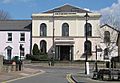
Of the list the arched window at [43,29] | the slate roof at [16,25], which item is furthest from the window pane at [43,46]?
the slate roof at [16,25]

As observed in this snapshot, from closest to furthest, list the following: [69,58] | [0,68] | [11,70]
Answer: [0,68] < [11,70] < [69,58]

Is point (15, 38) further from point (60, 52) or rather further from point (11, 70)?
point (11, 70)

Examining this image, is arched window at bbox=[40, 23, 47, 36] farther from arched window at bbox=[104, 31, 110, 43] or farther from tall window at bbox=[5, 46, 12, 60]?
arched window at bbox=[104, 31, 110, 43]

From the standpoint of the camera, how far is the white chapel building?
87.5 m

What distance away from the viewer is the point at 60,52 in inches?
3445

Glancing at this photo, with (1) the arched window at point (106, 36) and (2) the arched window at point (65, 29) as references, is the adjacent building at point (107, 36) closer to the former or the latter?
(1) the arched window at point (106, 36)

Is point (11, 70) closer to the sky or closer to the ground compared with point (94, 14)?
closer to the ground

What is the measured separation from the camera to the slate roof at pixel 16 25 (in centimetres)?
8931

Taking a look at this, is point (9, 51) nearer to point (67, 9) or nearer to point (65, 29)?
point (65, 29)

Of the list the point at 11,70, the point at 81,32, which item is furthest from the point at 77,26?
the point at 11,70

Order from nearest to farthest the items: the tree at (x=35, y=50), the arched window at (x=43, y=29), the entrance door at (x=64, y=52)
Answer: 1. the tree at (x=35, y=50)
2. the entrance door at (x=64, y=52)
3. the arched window at (x=43, y=29)

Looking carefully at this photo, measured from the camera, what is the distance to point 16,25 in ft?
299

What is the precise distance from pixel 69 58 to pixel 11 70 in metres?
41.6

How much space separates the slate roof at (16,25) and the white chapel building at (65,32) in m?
2.92
